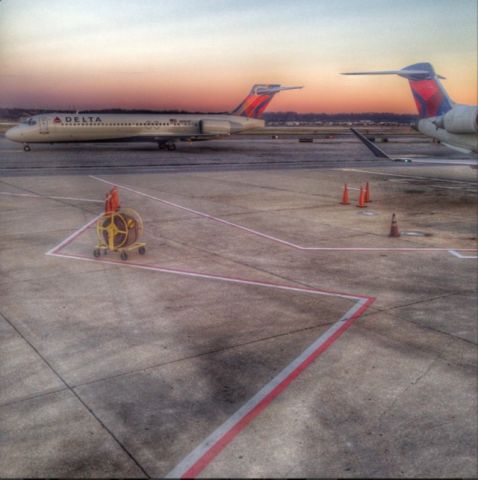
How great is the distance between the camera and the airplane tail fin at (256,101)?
60478mm

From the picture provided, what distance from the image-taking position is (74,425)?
625 centimetres

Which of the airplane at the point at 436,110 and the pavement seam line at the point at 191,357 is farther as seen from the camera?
the airplane at the point at 436,110

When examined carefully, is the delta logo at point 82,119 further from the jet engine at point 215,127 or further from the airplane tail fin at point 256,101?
the airplane tail fin at point 256,101

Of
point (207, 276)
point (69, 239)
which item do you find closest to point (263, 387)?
point (207, 276)

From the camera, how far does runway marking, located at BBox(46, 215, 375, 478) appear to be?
5629 millimetres

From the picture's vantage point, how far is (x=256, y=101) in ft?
201

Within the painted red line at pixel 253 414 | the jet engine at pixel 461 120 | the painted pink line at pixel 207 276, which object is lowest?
the painted red line at pixel 253 414

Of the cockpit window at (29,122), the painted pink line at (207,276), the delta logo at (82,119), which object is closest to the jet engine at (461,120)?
the painted pink line at (207,276)

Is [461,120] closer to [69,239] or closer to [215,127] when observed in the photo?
[69,239]

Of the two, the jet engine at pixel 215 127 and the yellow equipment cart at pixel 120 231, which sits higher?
the jet engine at pixel 215 127

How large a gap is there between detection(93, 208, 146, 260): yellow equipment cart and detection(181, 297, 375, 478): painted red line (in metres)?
6.47

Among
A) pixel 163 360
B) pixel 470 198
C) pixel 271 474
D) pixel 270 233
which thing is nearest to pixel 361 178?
pixel 470 198

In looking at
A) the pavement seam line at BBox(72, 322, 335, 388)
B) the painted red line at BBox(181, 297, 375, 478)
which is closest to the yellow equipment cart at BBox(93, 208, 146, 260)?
the pavement seam line at BBox(72, 322, 335, 388)

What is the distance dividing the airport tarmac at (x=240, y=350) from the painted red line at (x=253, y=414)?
0.07ft
